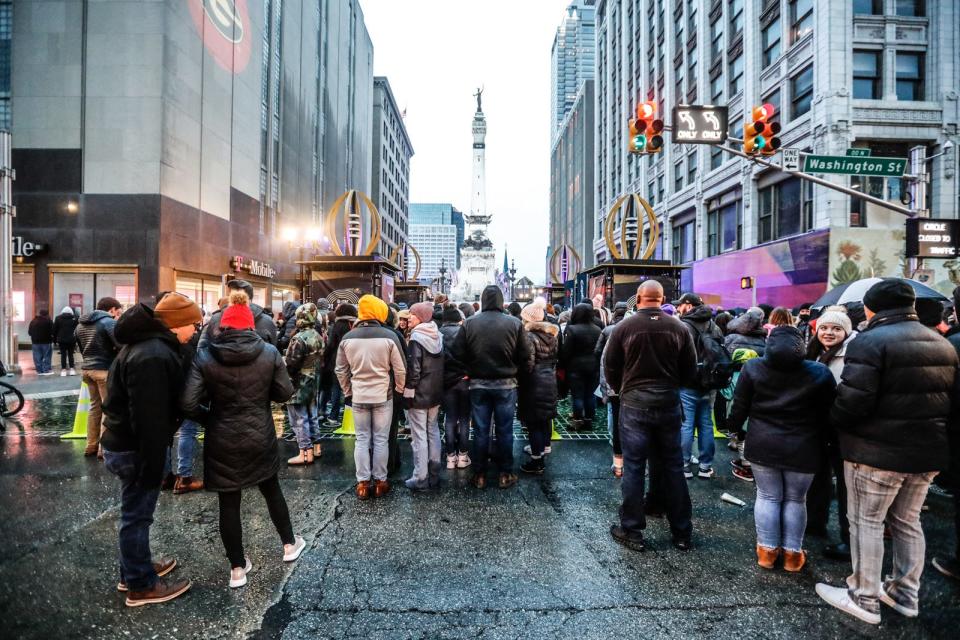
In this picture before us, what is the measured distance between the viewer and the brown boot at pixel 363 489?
5035 millimetres

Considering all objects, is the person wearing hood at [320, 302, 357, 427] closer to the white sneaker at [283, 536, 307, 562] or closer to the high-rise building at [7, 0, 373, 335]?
the white sneaker at [283, 536, 307, 562]

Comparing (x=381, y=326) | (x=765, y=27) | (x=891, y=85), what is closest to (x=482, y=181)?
(x=765, y=27)

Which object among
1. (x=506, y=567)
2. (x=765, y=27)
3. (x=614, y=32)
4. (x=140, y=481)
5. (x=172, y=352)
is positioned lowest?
(x=506, y=567)

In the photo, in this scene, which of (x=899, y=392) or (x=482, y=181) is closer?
(x=899, y=392)

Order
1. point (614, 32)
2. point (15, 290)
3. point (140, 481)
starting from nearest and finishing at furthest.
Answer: point (140, 481) → point (15, 290) → point (614, 32)

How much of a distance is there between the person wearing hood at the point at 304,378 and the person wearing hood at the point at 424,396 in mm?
1714

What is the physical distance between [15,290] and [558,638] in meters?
24.1

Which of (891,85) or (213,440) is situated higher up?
(891,85)

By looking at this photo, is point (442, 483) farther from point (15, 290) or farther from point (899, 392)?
point (15, 290)

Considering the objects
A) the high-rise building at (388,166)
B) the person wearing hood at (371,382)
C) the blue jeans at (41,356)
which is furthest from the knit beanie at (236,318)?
the high-rise building at (388,166)

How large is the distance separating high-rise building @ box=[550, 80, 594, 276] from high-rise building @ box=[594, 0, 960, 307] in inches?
1151

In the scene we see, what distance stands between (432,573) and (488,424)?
6.93ft

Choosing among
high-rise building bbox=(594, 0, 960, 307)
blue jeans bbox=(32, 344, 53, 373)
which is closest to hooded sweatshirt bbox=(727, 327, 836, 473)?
high-rise building bbox=(594, 0, 960, 307)

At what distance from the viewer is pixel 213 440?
128 inches
